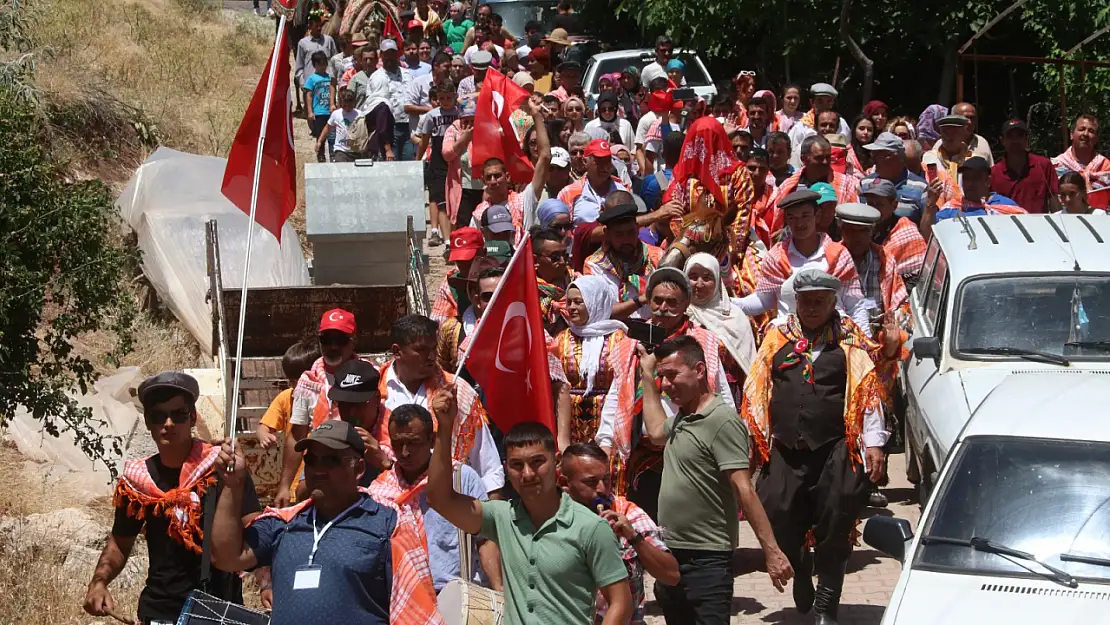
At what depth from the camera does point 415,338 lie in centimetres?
655

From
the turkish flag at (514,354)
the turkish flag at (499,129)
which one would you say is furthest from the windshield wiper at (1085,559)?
the turkish flag at (499,129)

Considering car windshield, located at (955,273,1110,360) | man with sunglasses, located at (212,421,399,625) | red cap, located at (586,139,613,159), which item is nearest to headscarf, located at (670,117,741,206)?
red cap, located at (586,139,613,159)

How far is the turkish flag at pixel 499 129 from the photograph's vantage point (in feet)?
40.5

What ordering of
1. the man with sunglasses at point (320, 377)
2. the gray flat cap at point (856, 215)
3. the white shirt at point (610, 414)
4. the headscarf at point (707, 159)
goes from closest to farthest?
the man with sunglasses at point (320, 377), the white shirt at point (610, 414), the gray flat cap at point (856, 215), the headscarf at point (707, 159)

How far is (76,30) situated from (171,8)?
636 centimetres

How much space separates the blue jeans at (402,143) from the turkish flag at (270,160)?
32.5 ft

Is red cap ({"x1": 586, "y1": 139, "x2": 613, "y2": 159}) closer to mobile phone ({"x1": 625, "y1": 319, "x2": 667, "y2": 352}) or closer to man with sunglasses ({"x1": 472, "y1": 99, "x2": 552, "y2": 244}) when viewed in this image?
man with sunglasses ({"x1": 472, "y1": 99, "x2": 552, "y2": 244})

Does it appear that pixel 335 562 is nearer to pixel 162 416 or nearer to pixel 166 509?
pixel 166 509

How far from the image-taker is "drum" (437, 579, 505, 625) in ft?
17.4

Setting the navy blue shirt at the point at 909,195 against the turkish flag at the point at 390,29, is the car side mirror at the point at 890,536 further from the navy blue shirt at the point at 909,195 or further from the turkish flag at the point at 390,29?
the turkish flag at the point at 390,29

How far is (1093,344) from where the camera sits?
802 cm

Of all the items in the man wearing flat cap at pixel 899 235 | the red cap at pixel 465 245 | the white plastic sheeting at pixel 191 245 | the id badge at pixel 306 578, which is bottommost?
the white plastic sheeting at pixel 191 245

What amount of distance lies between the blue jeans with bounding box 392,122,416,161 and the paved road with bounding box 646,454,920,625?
904cm

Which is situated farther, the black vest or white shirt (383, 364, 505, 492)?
the black vest
